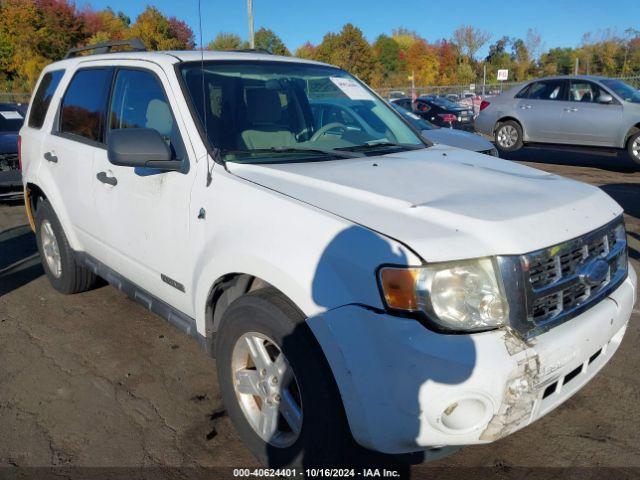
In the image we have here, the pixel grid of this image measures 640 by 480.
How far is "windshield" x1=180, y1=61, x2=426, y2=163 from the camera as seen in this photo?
3.14m

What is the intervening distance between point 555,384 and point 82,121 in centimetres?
357

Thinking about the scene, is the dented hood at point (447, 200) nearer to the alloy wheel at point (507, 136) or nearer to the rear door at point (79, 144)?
the rear door at point (79, 144)

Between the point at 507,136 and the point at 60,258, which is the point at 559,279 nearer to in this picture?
the point at 60,258

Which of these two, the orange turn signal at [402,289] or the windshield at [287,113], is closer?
the orange turn signal at [402,289]

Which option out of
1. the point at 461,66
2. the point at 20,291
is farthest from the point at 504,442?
the point at 461,66

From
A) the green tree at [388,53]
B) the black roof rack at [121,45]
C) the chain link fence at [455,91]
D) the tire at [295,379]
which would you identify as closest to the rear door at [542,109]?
the black roof rack at [121,45]

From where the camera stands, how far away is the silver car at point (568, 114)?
11.4 m

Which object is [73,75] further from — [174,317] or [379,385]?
Answer: [379,385]

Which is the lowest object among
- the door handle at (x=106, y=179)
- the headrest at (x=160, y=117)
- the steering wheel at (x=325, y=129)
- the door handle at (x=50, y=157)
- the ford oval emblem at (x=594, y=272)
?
the ford oval emblem at (x=594, y=272)

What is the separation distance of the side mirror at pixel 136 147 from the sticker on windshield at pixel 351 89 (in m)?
1.54

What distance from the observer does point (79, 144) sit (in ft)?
13.3

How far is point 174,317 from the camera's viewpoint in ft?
10.7

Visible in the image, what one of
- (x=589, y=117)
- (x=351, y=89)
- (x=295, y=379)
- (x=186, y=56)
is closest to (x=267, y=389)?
(x=295, y=379)

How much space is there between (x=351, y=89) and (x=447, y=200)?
1888 mm
